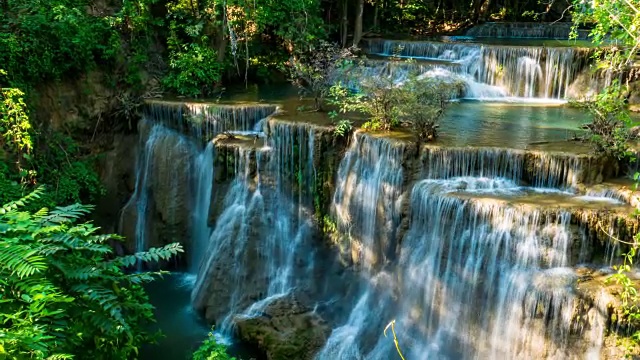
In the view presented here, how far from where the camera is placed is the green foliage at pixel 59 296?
3050 millimetres

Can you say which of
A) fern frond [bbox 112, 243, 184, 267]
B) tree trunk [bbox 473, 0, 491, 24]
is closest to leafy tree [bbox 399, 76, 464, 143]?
fern frond [bbox 112, 243, 184, 267]

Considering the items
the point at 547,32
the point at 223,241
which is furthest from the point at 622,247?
the point at 547,32

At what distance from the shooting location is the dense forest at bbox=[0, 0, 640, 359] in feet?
11.9

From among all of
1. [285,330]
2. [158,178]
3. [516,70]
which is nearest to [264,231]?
[285,330]

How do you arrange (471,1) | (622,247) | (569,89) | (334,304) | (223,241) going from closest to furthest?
(622,247), (334,304), (223,241), (569,89), (471,1)

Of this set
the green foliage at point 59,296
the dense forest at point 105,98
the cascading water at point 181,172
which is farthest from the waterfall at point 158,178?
the green foliage at point 59,296

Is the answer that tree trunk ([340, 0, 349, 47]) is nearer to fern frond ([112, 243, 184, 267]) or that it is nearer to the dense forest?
the dense forest

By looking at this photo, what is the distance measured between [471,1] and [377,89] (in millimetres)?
16689

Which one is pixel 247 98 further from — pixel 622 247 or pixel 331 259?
pixel 622 247

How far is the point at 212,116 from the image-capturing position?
11648 mm

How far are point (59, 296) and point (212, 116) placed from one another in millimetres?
8518

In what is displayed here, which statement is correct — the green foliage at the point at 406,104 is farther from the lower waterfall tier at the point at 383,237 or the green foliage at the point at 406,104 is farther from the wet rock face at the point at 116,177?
the wet rock face at the point at 116,177

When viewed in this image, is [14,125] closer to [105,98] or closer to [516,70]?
[105,98]

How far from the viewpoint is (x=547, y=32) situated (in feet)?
64.5
